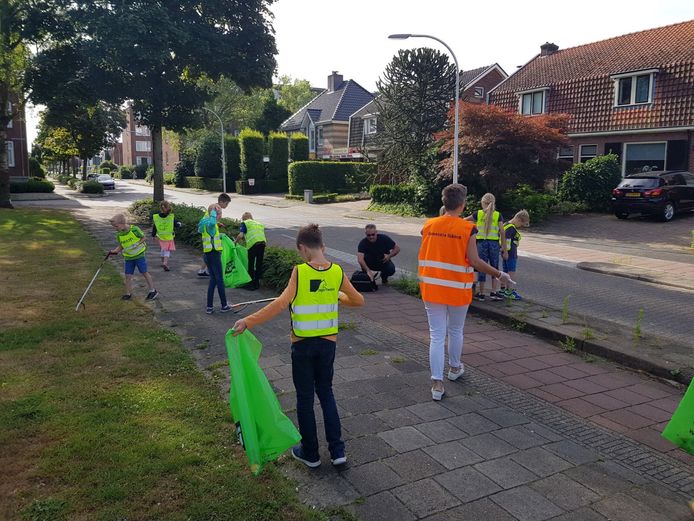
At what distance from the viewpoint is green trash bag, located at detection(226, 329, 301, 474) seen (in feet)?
11.5

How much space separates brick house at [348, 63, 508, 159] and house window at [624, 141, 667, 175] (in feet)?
40.3

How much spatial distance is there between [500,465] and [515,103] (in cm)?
3141

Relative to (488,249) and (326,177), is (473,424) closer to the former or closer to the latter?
(488,249)

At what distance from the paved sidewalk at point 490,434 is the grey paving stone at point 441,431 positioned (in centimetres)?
2

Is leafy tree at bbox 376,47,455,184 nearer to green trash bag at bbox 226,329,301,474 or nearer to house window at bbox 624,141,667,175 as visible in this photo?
house window at bbox 624,141,667,175

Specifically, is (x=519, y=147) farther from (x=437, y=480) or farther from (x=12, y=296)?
(x=437, y=480)

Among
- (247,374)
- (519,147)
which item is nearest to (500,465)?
(247,374)

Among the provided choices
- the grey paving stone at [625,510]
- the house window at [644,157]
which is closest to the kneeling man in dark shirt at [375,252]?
the grey paving stone at [625,510]

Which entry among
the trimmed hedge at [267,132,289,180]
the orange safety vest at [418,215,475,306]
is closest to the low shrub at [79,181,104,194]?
the trimmed hedge at [267,132,289,180]

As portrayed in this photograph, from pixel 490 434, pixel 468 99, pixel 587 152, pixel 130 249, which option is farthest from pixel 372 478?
pixel 468 99

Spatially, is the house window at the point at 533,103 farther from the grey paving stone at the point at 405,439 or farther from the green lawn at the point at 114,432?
the grey paving stone at the point at 405,439

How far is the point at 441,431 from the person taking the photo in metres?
4.32

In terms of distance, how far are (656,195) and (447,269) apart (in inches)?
738

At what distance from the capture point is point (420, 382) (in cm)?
540
